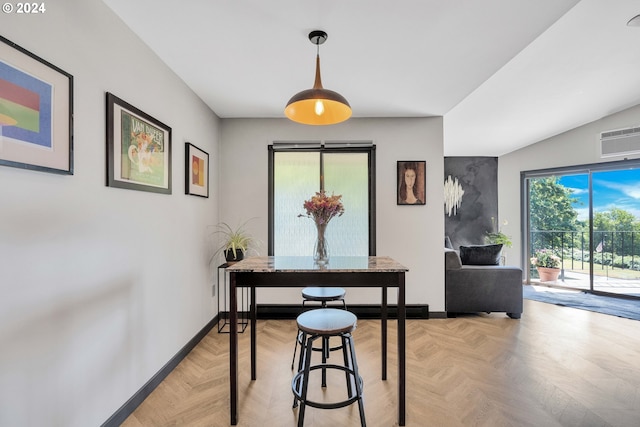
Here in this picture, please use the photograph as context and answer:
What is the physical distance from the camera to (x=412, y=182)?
368 centimetres

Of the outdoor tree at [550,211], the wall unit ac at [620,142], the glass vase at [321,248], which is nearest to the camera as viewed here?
the glass vase at [321,248]

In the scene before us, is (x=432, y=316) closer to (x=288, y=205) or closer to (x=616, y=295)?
(x=288, y=205)

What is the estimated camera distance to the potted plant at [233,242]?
10.3 ft

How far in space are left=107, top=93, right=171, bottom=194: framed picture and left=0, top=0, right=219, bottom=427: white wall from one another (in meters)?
0.06

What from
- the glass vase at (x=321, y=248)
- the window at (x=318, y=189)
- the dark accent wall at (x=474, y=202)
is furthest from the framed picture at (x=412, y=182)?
the dark accent wall at (x=474, y=202)

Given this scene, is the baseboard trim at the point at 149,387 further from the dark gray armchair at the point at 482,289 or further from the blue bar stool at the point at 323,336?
the dark gray armchair at the point at 482,289

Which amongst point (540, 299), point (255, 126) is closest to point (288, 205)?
point (255, 126)

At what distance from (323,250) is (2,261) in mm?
1595

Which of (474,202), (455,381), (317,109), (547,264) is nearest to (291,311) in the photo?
(455,381)

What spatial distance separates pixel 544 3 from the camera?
166cm

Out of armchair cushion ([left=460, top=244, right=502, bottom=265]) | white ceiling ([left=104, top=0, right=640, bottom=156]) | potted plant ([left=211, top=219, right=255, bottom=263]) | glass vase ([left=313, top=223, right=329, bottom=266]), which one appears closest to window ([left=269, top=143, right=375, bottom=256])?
potted plant ([left=211, top=219, right=255, bottom=263])

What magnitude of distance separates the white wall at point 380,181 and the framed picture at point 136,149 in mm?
1372

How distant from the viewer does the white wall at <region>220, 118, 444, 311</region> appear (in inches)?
145

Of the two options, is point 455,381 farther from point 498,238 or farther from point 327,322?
point 498,238
